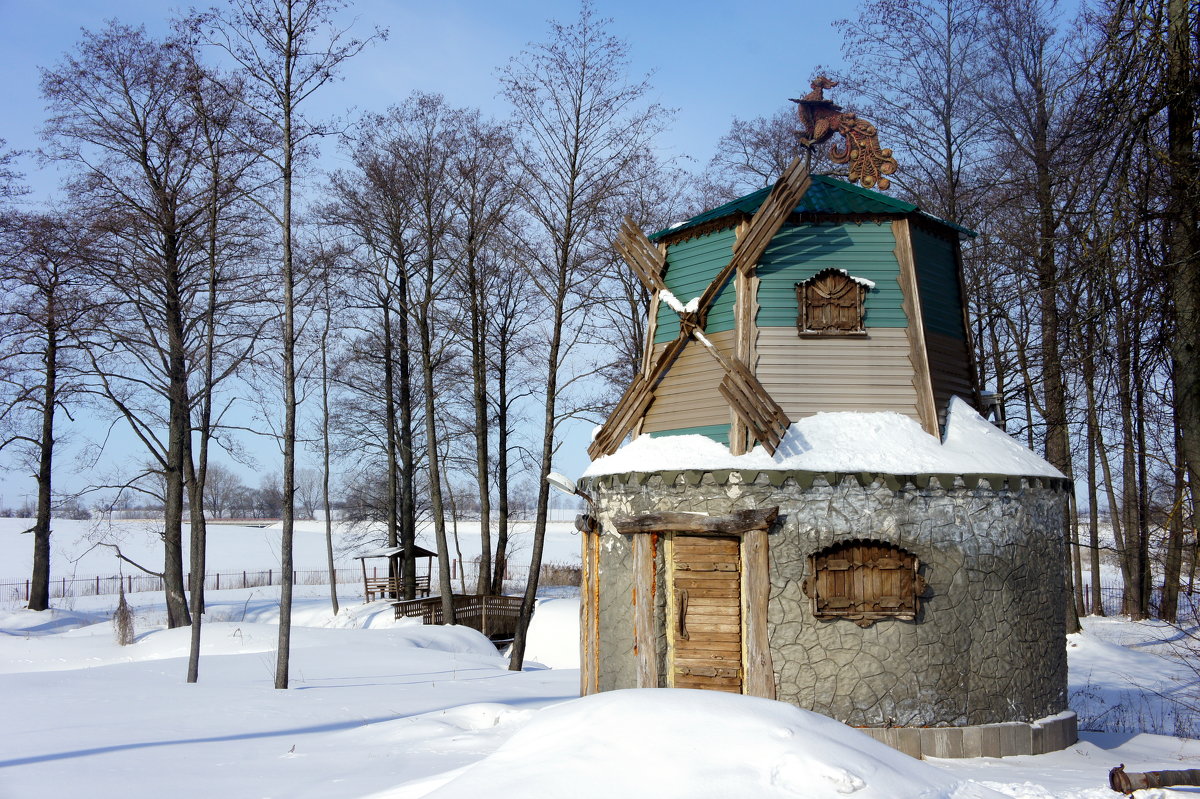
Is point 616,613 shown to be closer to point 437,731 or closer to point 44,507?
point 437,731

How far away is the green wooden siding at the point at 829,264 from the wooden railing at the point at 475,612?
1533 centimetres

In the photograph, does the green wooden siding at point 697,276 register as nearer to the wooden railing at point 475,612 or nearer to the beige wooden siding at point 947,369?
the beige wooden siding at point 947,369

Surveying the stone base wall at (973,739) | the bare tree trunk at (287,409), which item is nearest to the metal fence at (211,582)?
the bare tree trunk at (287,409)

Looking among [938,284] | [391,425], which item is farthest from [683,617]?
[391,425]

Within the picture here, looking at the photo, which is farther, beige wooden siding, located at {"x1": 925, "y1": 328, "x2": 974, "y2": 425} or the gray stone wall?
beige wooden siding, located at {"x1": 925, "y1": 328, "x2": 974, "y2": 425}

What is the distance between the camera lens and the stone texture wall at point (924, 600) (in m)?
10.4

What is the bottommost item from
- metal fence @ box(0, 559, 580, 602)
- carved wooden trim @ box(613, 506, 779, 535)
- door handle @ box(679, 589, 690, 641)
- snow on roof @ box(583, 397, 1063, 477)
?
metal fence @ box(0, 559, 580, 602)

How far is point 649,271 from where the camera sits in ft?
43.6

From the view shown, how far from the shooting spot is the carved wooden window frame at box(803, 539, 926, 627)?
10492mm

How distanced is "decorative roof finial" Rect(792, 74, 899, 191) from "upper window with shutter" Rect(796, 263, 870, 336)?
2883mm

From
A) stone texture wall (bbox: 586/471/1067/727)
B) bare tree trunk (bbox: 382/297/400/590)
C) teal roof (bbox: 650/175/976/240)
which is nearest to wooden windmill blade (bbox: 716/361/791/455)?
stone texture wall (bbox: 586/471/1067/727)

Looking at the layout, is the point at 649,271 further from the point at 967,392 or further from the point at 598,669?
the point at 598,669

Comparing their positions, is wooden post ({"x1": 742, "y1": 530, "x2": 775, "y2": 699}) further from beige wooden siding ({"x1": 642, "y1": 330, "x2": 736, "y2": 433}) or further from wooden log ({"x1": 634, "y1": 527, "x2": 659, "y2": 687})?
beige wooden siding ({"x1": 642, "y1": 330, "x2": 736, "y2": 433})

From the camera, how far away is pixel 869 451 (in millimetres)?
10953
